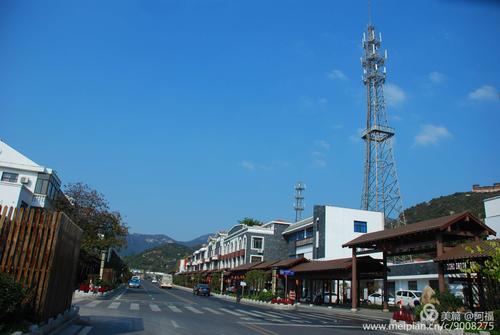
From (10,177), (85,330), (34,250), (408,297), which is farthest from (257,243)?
(34,250)

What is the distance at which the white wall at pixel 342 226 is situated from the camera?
157 ft

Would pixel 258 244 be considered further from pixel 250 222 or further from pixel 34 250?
pixel 34 250

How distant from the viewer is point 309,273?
3938cm

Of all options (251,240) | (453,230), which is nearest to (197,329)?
(453,230)

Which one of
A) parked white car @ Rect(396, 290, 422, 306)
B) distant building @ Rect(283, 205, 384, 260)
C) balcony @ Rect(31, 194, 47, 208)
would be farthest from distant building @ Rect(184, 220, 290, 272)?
balcony @ Rect(31, 194, 47, 208)

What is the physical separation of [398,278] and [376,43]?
1180 inches

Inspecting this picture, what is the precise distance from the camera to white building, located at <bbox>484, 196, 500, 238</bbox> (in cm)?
3212

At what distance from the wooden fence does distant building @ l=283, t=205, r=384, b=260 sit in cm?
3999

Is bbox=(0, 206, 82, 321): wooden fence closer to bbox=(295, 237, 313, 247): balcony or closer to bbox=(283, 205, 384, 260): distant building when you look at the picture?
→ bbox=(283, 205, 384, 260): distant building

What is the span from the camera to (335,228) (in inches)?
1916

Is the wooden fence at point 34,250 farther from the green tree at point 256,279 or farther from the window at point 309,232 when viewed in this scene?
the window at point 309,232

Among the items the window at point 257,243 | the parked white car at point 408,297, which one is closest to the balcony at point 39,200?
the parked white car at point 408,297

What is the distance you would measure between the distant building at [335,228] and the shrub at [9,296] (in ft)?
135

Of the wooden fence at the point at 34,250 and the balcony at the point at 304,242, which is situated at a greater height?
the balcony at the point at 304,242
